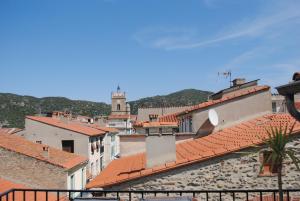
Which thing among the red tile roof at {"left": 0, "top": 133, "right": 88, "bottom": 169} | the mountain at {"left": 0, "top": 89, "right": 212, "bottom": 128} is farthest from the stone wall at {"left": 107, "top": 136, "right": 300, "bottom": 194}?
the mountain at {"left": 0, "top": 89, "right": 212, "bottom": 128}

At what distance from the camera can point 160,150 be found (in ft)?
40.4

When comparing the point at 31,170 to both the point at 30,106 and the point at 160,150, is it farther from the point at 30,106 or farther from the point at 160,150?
the point at 30,106

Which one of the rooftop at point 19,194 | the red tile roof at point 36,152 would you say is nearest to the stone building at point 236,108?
the rooftop at point 19,194

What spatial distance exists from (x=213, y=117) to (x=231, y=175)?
19.8 ft

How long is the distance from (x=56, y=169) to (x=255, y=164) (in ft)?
40.6

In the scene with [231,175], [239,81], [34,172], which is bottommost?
[34,172]

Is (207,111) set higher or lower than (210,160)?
higher

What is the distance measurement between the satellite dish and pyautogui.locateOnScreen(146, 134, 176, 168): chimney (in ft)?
14.6

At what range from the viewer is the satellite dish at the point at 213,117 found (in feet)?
53.9

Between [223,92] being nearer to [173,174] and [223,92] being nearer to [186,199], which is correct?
[173,174]

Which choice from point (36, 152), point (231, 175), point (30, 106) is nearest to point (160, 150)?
point (231, 175)

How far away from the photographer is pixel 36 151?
21344 mm

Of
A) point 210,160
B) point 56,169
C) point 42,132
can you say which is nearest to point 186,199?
point 210,160

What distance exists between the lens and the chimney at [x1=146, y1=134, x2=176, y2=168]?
480 inches
